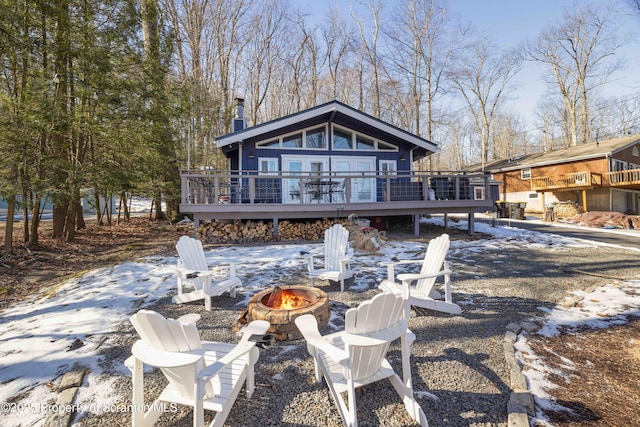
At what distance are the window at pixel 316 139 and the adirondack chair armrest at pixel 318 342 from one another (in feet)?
31.7

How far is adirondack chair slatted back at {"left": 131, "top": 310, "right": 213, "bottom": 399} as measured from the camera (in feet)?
5.61

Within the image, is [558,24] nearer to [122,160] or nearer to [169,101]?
[169,101]

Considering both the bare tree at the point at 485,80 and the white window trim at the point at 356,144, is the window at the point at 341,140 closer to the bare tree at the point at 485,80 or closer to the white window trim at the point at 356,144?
the white window trim at the point at 356,144

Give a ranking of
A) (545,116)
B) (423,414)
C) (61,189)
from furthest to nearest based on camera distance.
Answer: (545,116)
(61,189)
(423,414)

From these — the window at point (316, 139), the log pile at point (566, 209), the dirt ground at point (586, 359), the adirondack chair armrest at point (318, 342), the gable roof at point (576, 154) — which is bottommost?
the dirt ground at point (586, 359)

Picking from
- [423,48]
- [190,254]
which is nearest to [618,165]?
[423,48]

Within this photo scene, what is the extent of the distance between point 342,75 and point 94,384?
23.4 meters

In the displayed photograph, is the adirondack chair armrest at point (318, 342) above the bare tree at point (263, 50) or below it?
below

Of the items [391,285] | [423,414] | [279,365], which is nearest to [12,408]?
[279,365]

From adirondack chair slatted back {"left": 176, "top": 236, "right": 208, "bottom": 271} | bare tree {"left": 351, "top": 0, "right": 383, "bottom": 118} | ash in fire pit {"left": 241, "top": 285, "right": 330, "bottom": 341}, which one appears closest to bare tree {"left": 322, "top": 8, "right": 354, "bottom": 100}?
bare tree {"left": 351, "top": 0, "right": 383, "bottom": 118}

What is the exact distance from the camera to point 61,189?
7.05 m

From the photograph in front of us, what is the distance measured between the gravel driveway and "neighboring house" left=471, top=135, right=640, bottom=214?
16320 millimetres

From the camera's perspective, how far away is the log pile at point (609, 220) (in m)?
13.9

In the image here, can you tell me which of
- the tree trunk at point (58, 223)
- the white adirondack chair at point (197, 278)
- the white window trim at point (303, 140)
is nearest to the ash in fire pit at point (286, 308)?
the white adirondack chair at point (197, 278)
